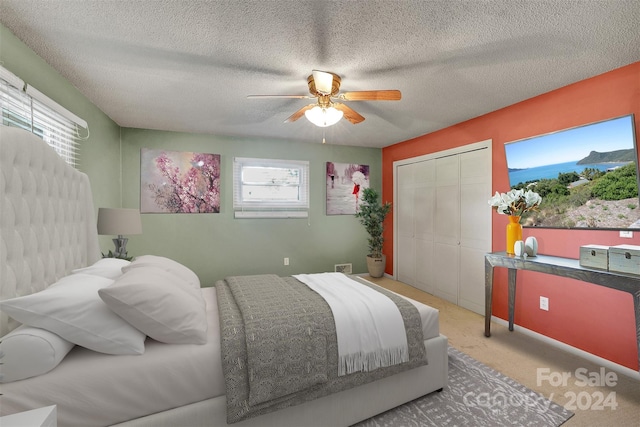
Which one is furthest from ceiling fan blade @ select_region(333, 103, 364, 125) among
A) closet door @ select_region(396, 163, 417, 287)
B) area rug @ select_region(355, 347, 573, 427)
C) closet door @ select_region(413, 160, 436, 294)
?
area rug @ select_region(355, 347, 573, 427)

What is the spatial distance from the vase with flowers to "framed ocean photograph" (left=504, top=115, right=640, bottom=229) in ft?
0.61

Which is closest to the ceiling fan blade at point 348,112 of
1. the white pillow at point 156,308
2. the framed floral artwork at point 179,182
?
the white pillow at point 156,308

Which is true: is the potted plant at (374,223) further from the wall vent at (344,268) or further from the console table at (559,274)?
the console table at (559,274)

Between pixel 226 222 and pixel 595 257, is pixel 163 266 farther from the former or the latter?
A: pixel 595 257

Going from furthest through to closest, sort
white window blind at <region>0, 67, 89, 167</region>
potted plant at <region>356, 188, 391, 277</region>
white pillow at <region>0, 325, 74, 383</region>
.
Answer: potted plant at <region>356, 188, 391, 277</region>, white window blind at <region>0, 67, 89, 167</region>, white pillow at <region>0, 325, 74, 383</region>

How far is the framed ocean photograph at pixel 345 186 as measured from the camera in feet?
16.0

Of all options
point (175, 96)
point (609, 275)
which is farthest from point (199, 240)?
point (609, 275)

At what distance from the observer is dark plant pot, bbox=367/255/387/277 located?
16.1ft

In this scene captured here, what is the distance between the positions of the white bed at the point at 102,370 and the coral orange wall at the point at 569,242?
1.51m

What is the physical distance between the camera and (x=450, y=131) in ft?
12.5

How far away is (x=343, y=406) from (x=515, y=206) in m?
2.33

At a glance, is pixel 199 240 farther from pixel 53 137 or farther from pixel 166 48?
pixel 166 48

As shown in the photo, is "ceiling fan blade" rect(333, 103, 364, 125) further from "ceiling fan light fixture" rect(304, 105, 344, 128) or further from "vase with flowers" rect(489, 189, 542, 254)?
"vase with flowers" rect(489, 189, 542, 254)

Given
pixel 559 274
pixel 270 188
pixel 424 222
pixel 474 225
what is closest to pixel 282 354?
pixel 559 274
